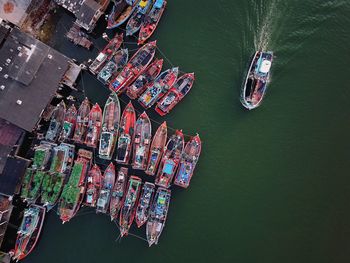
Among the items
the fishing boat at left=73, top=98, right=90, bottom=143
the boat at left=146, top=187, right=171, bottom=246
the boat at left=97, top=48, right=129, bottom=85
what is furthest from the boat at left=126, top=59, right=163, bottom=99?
the boat at left=146, top=187, right=171, bottom=246

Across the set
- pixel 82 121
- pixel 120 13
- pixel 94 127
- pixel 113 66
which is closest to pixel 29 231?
pixel 82 121

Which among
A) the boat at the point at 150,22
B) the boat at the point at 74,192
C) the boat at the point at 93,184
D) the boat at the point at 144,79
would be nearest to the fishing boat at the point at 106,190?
the boat at the point at 93,184

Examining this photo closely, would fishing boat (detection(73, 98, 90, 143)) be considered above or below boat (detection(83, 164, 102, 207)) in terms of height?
above

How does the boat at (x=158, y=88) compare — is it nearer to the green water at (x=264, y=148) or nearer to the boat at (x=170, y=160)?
the green water at (x=264, y=148)

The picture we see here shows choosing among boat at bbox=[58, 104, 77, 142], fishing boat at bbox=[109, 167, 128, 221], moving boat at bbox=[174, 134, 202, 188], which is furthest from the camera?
boat at bbox=[58, 104, 77, 142]

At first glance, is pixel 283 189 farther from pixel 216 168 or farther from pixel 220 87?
pixel 220 87

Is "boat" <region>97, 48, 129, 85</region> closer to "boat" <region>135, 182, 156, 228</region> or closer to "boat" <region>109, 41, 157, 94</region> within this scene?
"boat" <region>109, 41, 157, 94</region>
